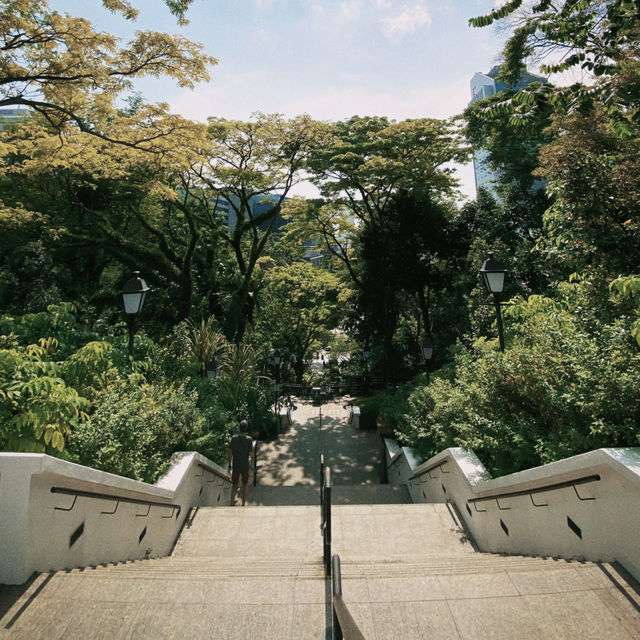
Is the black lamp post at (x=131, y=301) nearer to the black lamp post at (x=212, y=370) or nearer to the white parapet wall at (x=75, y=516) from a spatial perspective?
the white parapet wall at (x=75, y=516)

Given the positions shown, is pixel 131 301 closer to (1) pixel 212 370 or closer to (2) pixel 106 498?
(2) pixel 106 498

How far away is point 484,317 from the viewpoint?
12.5 metres

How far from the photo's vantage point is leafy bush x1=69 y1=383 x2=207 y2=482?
13.6ft

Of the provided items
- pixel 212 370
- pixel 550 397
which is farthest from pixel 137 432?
pixel 212 370

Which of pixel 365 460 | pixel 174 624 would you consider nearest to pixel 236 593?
pixel 174 624

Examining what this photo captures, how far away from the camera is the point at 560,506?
3.42 m

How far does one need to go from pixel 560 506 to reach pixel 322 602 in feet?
7.57

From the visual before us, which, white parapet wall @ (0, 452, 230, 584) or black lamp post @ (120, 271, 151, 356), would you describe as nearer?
white parapet wall @ (0, 452, 230, 584)

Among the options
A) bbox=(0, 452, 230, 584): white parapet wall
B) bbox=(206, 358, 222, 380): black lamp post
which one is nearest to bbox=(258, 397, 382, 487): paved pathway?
bbox=(206, 358, 222, 380): black lamp post

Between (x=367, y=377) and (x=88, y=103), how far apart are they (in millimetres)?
19416

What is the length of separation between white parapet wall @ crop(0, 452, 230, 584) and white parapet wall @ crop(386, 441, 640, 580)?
13.0 ft

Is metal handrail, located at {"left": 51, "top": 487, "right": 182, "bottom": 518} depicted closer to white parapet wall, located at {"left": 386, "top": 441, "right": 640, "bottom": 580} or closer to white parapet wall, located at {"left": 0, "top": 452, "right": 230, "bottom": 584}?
white parapet wall, located at {"left": 0, "top": 452, "right": 230, "bottom": 584}

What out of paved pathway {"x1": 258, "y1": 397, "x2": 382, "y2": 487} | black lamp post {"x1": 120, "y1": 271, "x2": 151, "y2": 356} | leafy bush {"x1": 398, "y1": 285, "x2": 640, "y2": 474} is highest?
black lamp post {"x1": 120, "y1": 271, "x2": 151, "y2": 356}

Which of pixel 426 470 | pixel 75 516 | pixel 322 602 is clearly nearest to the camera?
pixel 322 602
